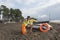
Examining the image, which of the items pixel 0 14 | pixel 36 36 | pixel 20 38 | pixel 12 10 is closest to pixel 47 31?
pixel 36 36

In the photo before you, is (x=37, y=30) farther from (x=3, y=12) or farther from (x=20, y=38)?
(x=3, y=12)

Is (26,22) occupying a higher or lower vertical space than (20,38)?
higher

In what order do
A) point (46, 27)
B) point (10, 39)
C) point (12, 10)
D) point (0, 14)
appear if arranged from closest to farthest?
point (10, 39) < point (46, 27) < point (0, 14) < point (12, 10)

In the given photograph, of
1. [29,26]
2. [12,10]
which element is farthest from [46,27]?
[12,10]

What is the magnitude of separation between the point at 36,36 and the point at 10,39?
2415 mm

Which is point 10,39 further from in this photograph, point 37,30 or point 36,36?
point 37,30

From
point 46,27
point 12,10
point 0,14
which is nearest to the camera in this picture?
point 46,27

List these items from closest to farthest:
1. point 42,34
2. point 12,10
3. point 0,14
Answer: point 42,34, point 0,14, point 12,10

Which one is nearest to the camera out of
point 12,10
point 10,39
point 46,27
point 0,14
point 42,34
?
point 10,39

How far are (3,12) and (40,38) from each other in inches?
2356

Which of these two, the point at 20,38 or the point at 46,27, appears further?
the point at 46,27

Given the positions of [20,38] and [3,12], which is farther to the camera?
[3,12]

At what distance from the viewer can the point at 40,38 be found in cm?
1700

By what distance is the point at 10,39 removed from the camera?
54.8 ft
